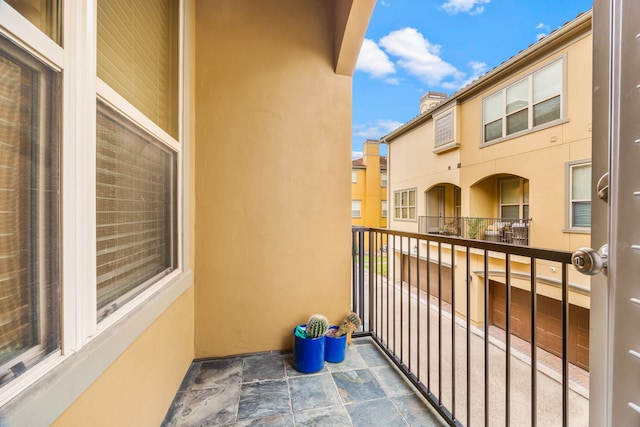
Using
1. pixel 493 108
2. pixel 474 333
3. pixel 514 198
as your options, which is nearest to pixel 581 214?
pixel 514 198

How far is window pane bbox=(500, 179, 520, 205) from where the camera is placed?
6530 millimetres

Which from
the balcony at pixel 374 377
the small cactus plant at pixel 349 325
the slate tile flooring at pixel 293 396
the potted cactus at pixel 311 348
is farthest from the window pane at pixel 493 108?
the potted cactus at pixel 311 348

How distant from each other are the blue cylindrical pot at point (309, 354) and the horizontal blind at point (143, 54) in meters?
1.62

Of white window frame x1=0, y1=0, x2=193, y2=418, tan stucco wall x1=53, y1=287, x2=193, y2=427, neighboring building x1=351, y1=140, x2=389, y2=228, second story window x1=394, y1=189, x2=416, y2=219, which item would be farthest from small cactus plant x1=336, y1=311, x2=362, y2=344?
neighboring building x1=351, y1=140, x2=389, y2=228

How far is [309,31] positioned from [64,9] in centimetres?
175

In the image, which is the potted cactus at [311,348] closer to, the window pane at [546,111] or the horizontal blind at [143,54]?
the horizontal blind at [143,54]

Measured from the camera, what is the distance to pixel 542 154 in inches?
211

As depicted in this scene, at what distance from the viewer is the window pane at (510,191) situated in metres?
6.53

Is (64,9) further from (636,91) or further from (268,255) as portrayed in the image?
(268,255)

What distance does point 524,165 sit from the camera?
568 centimetres

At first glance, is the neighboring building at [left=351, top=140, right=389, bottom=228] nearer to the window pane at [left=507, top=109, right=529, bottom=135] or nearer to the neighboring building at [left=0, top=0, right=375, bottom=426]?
the window pane at [left=507, top=109, right=529, bottom=135]

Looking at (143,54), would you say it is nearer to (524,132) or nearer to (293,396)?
(293,396)

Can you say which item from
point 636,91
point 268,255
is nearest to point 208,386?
point 268,255

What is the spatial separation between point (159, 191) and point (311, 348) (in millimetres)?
1381
